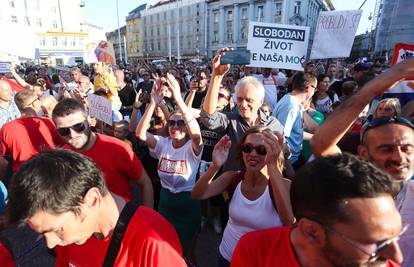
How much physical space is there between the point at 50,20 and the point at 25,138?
61.8 meters

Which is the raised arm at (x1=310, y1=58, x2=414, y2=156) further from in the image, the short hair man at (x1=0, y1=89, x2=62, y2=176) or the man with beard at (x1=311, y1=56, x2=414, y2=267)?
the short hair man at (x1=0, y1=89, x2=62, y2=176)

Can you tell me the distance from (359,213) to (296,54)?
3895mm

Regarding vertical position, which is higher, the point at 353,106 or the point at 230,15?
the point at 230,15

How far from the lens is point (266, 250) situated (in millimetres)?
1267

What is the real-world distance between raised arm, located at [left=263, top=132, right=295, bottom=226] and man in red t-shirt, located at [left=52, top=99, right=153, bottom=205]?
107 cm

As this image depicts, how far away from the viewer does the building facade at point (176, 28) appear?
69.2 meters

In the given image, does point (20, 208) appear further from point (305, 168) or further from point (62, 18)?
point (62, 18)

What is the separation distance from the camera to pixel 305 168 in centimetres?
112

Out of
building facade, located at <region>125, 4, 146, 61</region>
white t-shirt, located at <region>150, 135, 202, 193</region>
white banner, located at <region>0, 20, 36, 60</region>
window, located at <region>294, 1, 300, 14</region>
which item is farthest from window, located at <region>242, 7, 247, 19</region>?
white t-shirt, located at <region>150, 135, 202, 193</region>

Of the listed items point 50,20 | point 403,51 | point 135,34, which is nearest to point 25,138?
point 403,51

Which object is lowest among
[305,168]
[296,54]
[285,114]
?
[285,114]

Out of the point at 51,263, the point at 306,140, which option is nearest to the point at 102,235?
the point at 51,263

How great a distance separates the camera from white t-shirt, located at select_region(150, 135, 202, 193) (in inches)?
107

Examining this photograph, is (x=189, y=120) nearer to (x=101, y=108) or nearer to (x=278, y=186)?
(x=278, y=186)
